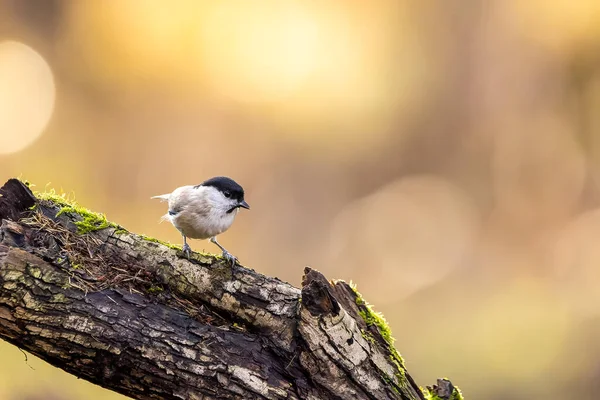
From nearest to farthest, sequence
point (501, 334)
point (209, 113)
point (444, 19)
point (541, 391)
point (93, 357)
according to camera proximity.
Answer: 1. point (93, 357)
2. point (541, 391)
3. point (501, 334)
4. point (209, 113)
5. point (444, 19)

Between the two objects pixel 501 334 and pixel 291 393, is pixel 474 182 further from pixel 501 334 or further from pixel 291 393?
pixel 291 393

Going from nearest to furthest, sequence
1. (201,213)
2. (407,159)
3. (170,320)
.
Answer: (170,320) < (201,213) < (407,159)

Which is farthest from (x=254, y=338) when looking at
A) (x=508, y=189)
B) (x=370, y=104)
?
(x=508, y=189)

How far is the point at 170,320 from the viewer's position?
261cm

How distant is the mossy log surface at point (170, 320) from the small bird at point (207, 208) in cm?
52

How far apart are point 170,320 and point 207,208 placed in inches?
38.5

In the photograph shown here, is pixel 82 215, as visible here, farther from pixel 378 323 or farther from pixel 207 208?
pixel 378 323

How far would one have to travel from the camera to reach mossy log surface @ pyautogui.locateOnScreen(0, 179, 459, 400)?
2449mm

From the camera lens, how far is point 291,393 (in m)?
2.59

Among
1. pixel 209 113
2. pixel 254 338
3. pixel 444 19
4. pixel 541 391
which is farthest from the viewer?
pixel 444 19

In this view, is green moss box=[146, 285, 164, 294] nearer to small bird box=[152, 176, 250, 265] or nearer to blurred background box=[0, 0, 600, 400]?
small bird box=[152, 176, 250, 265]

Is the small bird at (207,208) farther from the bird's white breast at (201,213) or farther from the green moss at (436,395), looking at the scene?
the green moss at (436,395)

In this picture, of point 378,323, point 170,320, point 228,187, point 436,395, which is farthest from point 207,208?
point 436,395

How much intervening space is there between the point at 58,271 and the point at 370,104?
7287mm
